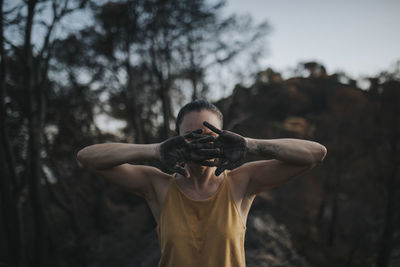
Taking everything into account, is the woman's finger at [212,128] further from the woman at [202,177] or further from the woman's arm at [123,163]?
the woman's arm at [123,163]

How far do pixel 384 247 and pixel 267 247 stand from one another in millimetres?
7612

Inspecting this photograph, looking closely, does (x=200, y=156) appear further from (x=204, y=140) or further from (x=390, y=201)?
(x=390, y=201)

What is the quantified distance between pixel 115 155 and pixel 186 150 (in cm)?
49

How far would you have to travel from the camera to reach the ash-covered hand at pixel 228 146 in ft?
4.65

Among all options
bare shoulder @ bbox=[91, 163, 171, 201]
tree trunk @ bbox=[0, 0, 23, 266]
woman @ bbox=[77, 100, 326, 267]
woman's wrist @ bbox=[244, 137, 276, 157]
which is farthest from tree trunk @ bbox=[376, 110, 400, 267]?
tree trunk @ bbox=[0, 0, 23, 266]

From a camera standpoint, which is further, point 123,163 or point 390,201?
point 390,201

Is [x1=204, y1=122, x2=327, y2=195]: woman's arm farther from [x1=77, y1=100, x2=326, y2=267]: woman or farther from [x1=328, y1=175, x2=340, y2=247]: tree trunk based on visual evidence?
[x1=328, y1=175, x2=340, y2=247]: tree trunk

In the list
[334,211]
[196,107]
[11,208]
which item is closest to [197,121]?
[196,107]

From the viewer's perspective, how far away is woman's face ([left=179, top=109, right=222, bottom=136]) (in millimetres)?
1544

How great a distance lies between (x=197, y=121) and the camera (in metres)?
1.54

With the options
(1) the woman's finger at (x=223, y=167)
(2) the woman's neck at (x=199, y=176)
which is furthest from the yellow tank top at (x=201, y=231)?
(1) the woman's finger at (x=223, y=167)

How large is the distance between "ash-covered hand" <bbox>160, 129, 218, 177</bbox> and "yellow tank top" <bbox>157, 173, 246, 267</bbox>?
24 cm

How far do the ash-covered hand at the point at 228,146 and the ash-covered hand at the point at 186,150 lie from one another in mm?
43

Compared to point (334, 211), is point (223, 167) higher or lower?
higher
